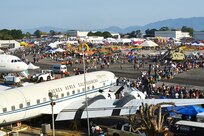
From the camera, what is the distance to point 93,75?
31766mm

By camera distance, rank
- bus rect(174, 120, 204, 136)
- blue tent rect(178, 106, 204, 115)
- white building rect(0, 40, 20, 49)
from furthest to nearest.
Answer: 1. white building rect(0, 40, 20, 49)
2. blue tent rect(178, 106, 204, 115)
3. bus rect(174, 120, 204, 136)

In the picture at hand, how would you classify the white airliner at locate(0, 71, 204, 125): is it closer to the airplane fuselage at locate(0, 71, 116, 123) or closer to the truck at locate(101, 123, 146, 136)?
the airplane fuselage at locate(0, 71, 116, 123)

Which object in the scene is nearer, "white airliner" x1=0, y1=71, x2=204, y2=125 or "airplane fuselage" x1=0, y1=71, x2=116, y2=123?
"airplane fuselage" x1=0, y1=71, x2=116, y2=123

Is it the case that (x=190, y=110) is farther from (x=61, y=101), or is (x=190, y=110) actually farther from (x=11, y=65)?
(x=11, y=65)

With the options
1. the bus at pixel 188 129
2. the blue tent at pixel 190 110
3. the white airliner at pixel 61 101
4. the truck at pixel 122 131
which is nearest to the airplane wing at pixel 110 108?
the white airliner at pixel 61 101

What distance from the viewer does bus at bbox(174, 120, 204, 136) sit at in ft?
67.8

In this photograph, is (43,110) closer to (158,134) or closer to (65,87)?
(65,87)

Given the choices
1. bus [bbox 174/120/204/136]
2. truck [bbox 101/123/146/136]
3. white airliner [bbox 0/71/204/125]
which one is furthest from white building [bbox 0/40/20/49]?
bus [bbox 174/120/204/136]

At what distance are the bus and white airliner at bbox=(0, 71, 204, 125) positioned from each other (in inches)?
102

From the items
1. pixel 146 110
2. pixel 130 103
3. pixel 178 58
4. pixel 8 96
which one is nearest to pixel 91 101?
pixel 130 103

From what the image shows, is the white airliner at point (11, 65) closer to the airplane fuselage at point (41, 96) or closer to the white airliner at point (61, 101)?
the airplane fuselage at point (41, 96)

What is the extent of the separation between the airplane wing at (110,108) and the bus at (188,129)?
2.41 metres

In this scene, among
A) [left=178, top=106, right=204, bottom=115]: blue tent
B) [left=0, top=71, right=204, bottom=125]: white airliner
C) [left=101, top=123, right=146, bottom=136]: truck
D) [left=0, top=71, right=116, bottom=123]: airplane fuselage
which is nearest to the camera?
[left=101, top=123, right=146, bottom=136]: truck

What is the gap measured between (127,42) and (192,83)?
10192 cm
